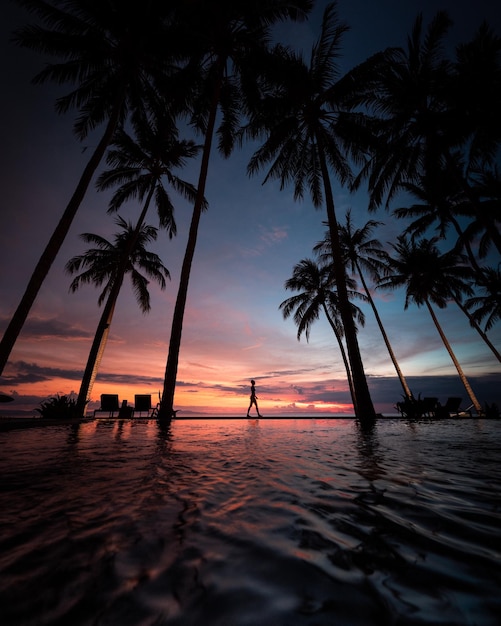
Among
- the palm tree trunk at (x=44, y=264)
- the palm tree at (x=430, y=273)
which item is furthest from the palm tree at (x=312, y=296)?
the palm tree trunk at (x=44, y=264)

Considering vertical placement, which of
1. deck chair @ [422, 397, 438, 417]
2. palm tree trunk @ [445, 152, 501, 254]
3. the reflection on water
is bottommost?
the reflection on water

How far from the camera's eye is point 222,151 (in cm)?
1311

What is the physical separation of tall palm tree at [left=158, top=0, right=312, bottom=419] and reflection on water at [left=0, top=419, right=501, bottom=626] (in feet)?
23.8

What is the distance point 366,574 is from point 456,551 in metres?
0.40

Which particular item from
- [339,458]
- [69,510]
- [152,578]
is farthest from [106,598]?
[339,458]

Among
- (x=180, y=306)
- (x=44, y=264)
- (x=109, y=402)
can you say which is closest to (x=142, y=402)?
(x=109, y=402)

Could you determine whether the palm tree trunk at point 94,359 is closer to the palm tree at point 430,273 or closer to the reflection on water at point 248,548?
the reflection on water at point 248,548

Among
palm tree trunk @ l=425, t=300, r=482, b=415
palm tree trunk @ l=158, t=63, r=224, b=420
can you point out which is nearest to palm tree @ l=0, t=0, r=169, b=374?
palm tree trunk @ l=158, t=63, r=224, b=420

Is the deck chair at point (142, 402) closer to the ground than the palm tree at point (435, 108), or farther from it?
closer to the ground

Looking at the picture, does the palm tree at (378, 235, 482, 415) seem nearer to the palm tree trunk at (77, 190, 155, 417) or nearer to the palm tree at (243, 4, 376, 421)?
the palm tree at (243, 4, 376, 421)

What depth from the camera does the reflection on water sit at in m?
0.66

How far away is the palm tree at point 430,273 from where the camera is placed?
20359 millimetres

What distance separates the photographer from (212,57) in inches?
466

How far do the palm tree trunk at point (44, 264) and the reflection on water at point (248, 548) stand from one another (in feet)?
19.2
